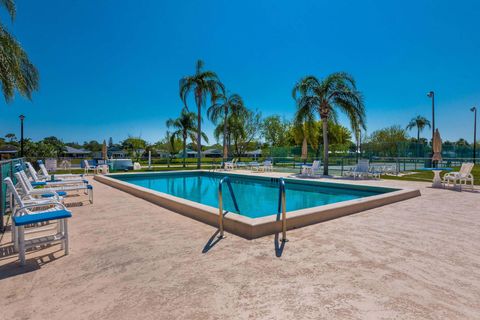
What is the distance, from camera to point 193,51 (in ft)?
66.2

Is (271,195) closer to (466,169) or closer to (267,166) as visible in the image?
(466,169)

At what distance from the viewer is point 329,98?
569 inches

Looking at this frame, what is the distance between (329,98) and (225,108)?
10.1 m

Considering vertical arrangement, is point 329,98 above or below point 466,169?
above

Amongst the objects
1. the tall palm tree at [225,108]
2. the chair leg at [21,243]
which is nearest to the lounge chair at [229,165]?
the tall palm tree at [225,108]

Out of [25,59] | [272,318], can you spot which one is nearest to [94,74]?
[25,59]

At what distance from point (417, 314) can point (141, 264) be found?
2737mm

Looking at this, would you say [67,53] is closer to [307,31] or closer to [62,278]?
[307,31]

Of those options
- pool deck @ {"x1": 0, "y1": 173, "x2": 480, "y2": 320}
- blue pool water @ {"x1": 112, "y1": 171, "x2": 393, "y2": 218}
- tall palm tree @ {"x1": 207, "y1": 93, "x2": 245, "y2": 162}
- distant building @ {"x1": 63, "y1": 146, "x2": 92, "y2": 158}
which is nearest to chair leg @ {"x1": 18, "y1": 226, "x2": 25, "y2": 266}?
pool deck @ {"x1": 0, "y1": 173, "x2": 480, "y2": 320}

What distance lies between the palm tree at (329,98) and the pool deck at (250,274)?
10374mm

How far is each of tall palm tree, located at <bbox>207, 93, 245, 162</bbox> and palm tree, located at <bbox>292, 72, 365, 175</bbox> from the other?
8.35 metres

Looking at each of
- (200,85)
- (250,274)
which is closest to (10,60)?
(250,274)

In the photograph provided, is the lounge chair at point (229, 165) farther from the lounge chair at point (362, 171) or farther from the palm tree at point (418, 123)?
the palm tree at point (418, 123)

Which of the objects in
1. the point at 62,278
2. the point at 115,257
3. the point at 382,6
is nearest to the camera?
the point at 62,278
